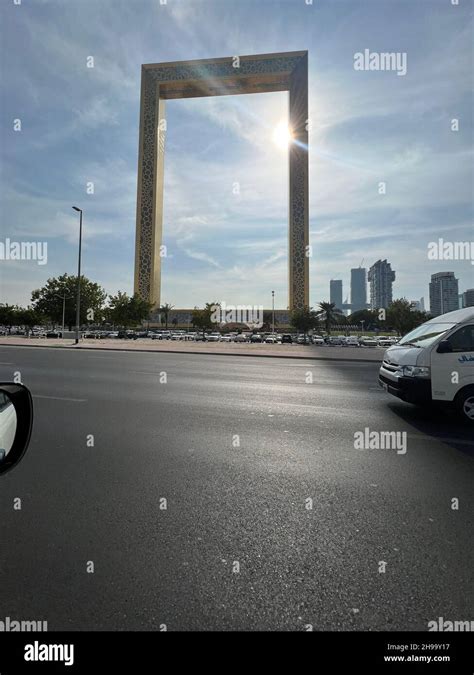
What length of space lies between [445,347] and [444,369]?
Answer: 1.17 ft

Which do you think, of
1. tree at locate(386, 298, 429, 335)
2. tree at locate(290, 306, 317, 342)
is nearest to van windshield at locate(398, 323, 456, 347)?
tree at locate(386, 298, 429, 335)

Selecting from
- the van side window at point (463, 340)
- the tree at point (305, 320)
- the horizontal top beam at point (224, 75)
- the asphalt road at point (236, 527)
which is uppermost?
the horizontal top beam at point (224, 75)

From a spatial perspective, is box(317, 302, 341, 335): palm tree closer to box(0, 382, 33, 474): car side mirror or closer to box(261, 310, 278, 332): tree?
box(261, 310, 278, 332): tree

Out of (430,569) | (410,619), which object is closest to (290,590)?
(410,619)

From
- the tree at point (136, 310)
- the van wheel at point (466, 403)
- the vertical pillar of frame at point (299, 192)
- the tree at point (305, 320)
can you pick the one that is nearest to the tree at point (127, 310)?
the tree at point (136, 310)

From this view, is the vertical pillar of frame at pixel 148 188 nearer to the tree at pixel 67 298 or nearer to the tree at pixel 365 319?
the tree at pixel 67 298

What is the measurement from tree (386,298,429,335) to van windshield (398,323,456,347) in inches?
1964

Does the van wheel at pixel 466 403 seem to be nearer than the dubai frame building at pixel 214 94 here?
Yes

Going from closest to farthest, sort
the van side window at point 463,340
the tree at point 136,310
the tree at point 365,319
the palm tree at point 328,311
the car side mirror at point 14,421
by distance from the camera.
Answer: the car side mirror at point 14,421, the van side window at point 463,340, the tree at point 136,310, the palm tree at point 328,311, the tree at point 365,319

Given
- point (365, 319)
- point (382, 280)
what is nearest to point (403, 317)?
point (365, 319)

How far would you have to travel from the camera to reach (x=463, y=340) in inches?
226

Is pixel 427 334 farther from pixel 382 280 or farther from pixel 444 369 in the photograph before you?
pixel 382 280

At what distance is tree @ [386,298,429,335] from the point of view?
52531mm

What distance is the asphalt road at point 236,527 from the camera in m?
1.85
